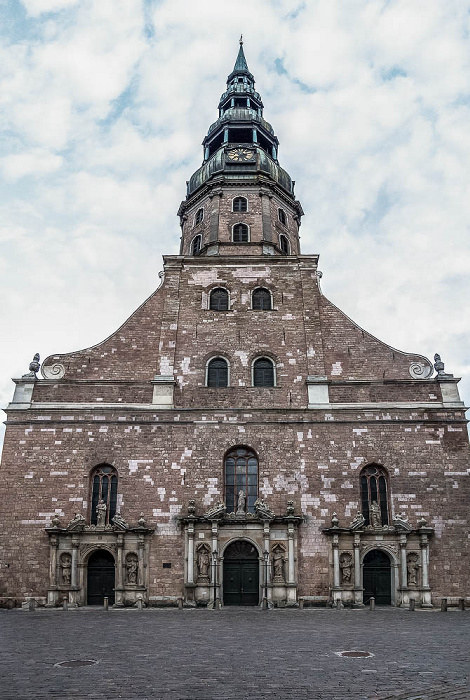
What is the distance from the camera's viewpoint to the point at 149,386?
23031 mm

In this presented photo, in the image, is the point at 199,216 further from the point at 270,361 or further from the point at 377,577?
the point at 377,577

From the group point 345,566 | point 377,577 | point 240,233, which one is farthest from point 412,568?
point 240,233

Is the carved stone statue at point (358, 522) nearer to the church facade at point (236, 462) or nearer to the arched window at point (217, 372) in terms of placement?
the church facade at point (236, 462)

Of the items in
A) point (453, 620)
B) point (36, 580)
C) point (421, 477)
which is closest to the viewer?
point (453, 620)

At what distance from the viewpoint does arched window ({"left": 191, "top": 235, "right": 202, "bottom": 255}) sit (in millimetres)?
29038

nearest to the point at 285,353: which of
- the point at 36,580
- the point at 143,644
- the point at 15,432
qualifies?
the point at 15,432

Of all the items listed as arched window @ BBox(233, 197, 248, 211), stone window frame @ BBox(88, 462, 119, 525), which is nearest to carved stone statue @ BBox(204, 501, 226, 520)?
stone window frame @ BBox(88, 462, 119, 525)

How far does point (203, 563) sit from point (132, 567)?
2427 millimetres

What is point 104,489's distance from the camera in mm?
21609

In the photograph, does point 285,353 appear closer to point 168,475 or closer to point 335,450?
point 335,450

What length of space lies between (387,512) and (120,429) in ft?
33.5

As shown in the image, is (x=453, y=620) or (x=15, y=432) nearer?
(x=453, y=620)

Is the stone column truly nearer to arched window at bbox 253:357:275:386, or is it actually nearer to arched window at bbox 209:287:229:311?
arched window at bbox 253:357:275:386

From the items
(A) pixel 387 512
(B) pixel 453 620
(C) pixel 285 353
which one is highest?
(C) pixel 285 353
